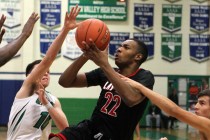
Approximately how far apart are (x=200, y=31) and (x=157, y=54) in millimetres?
2039

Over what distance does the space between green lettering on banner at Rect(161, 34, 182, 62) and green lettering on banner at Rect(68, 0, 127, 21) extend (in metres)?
1.99

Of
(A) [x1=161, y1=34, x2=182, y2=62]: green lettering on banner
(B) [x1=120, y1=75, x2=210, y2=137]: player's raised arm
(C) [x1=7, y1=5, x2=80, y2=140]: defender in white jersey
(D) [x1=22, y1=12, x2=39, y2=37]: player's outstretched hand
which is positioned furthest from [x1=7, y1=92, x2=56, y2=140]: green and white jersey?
(A) [x1=161, y1=34, x2=182, y2=62]: green lettering on banner

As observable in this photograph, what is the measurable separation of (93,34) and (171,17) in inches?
493

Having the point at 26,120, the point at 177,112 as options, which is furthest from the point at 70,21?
the point at 177,112

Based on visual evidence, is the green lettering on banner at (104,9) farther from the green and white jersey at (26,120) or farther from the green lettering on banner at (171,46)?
the green and white jersey at (26,120)

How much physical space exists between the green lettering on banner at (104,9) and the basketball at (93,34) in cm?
1149

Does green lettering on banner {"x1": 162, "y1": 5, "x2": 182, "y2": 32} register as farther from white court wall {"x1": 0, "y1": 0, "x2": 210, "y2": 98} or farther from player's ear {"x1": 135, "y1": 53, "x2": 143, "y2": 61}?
player's ear {"x1": 135, "y1": 53, "x2": 143, "y2": 61}

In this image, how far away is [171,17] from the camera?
15.7 m

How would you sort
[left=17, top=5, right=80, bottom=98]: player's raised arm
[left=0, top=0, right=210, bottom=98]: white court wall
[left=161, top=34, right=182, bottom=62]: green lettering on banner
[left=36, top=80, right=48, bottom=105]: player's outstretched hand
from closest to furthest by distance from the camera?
[left=17, top=5, right=80, bottom=98]: player's raised arm
[left=36, top=80, right=48, bottom=105]: player's outstretched hand
[left=0, top=0, right=210, bottom=98]: white court wall
[left=161, top=34, right=182, bottom=62]: green lettering on banner

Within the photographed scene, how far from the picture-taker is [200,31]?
15.9 meters

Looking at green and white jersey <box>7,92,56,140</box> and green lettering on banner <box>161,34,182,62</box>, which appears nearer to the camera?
green and white jersey <box>7,92,56,140</box>

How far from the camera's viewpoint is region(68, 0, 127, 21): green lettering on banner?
15125 mm

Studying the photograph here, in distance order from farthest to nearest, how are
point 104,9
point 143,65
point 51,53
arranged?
point 143,65
point 104,9
point 51,53

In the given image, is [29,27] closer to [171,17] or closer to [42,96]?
[42,96]
